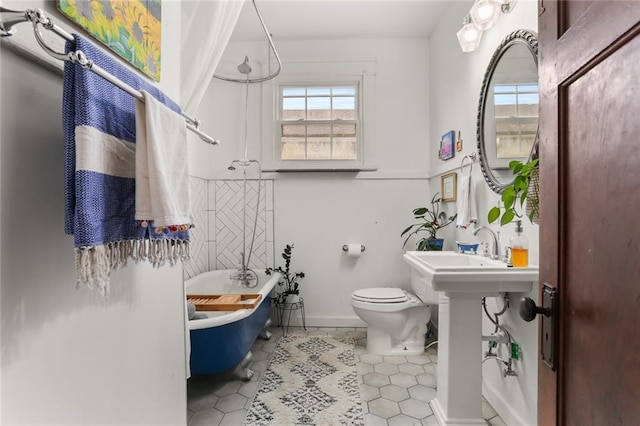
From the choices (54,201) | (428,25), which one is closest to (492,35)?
(428,25)

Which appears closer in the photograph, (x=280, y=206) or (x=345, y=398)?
(x=345, y=398)

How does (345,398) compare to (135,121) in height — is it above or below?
below

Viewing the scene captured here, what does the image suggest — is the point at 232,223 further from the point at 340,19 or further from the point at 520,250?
the point at 520,250

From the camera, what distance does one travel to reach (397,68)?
290 centimetres

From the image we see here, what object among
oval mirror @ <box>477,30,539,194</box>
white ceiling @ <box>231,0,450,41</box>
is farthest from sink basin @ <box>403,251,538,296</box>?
white ceiling @ <box>231,0,450,41</box>

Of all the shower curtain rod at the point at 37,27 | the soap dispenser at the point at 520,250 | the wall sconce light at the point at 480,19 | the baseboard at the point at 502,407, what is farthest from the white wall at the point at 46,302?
the wall sconce light at the point at 480,19

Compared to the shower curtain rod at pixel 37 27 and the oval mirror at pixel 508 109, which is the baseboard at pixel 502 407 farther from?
the shower curtain rod at pixel 37 27

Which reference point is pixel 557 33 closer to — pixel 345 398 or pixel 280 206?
pixel 345 398

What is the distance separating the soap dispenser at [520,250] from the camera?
139 cm

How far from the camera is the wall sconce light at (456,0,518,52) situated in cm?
159

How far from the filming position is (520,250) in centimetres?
140

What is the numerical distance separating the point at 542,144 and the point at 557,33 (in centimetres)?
26

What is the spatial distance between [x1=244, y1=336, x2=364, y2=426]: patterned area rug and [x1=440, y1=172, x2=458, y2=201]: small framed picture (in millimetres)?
1510

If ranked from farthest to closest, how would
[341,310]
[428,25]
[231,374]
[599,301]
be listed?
[341,310] < [428,25] < [231,374] < [599,301]
